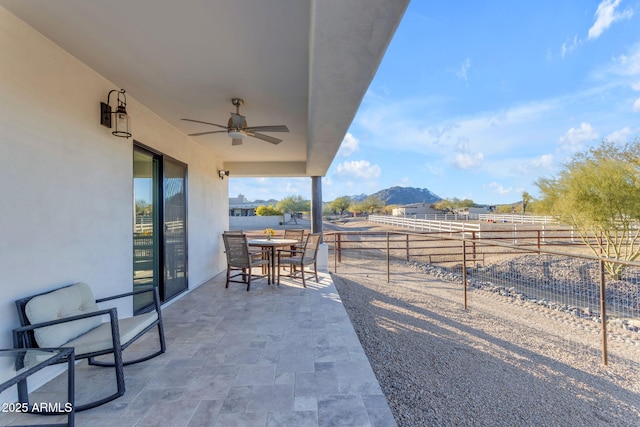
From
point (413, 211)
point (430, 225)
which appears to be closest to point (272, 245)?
point (430, 225)

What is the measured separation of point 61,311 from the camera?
71.9 inches

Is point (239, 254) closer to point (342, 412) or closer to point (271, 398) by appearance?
point (271, 398)

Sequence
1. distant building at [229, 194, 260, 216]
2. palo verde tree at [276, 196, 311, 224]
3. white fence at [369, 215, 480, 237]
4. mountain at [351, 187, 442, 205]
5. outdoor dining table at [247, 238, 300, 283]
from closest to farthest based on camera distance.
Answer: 1. outdoor dining table at [247, 238, 300, 283]
2. white fence at [369, 215, 480, 237]
3. distant building at [229, 194, 260, 216]
4. palo verde tree at [276, 196, 311, 224]
5. mountain at [351, 187, 442, 205]

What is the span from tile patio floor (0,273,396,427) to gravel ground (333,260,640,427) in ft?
0.91

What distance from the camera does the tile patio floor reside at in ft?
4.95

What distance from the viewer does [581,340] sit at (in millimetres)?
3078

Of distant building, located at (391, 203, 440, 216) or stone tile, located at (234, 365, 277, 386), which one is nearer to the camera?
stone tile, located at (234, 365, 277, 386)

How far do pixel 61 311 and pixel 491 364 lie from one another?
334 cm

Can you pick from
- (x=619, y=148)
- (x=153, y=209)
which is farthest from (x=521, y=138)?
(x=153, y=209)

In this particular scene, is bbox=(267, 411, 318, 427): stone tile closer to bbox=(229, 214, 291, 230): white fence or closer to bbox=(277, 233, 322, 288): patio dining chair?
bbox=(277, 233, 322, 288): patio dining chair

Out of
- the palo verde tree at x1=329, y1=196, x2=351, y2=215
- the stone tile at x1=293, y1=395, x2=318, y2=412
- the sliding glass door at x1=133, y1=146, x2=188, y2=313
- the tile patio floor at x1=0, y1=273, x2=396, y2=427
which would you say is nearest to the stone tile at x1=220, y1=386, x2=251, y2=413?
the tile patio floor at x1=0, y1=273, x2=396, y2=427

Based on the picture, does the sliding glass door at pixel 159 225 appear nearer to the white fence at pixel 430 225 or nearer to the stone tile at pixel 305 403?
the stone tile at pixel 305 403

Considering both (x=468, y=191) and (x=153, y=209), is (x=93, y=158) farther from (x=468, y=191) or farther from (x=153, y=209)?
(x=468, y=191)

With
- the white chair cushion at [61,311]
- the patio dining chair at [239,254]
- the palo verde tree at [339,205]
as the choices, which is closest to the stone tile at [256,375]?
the white chair cushion at [61,311]
